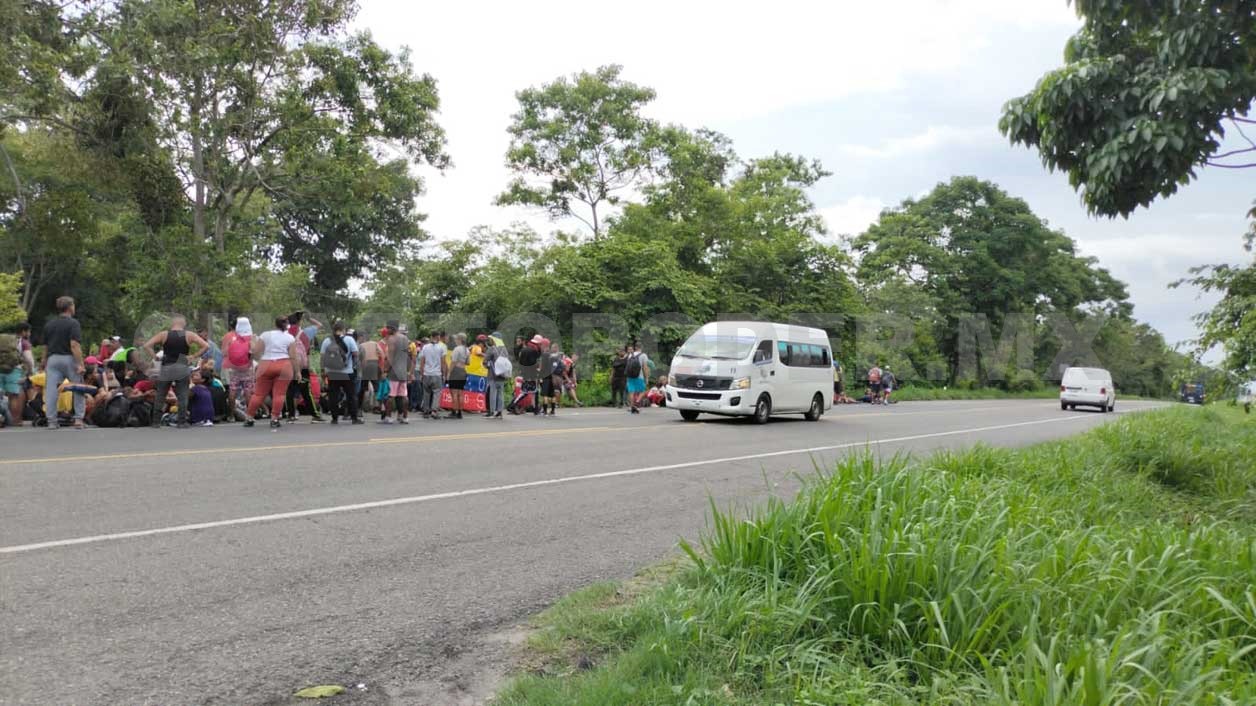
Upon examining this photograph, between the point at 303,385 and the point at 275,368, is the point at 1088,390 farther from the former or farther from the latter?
the point at 275,368

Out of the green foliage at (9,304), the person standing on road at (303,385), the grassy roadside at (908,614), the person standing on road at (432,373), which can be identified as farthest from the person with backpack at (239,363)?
the green foliage at (9,304)

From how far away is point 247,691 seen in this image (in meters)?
3.49

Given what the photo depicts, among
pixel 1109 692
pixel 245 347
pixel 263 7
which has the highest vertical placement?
pixel 263 7

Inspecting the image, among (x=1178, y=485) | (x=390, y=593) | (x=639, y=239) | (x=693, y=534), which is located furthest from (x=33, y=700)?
(x=639, y=239)

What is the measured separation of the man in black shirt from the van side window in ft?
40.6

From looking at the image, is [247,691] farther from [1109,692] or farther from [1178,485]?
[1178,485]

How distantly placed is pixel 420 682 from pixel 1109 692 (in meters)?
2.64

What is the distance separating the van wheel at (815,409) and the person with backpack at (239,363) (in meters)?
12.4

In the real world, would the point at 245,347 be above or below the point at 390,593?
above

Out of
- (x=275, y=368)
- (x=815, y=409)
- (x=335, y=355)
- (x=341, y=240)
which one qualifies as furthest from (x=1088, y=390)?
(x=341, y=240)

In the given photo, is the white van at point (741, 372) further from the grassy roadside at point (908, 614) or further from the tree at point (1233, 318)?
the grassy roadside at point (908, 614)

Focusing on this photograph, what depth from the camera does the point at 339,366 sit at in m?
15.5

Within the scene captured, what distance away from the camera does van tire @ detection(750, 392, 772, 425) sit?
734 inches

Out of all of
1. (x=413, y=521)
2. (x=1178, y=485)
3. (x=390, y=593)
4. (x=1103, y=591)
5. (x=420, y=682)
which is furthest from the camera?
(x=1178, y=485)
